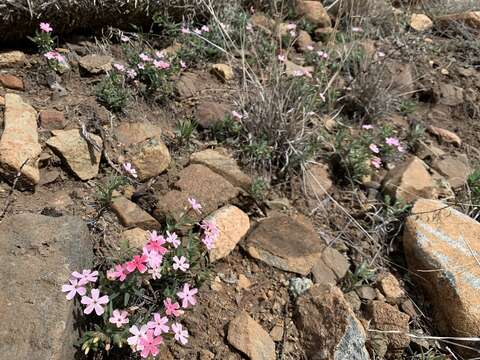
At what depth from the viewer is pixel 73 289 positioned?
2062 mm

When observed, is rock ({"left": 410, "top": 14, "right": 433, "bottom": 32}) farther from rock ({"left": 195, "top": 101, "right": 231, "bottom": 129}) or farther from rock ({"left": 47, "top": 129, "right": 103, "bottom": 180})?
rock ({"left": 47, "top": 129, "right": 103, "bottom": 180})

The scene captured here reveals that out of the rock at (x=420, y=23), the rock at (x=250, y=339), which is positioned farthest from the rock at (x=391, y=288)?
the rock at (x=420, y=23)

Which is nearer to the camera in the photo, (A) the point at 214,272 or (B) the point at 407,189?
Answer: (A) the point at 214,272

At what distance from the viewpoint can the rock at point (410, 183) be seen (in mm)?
3545

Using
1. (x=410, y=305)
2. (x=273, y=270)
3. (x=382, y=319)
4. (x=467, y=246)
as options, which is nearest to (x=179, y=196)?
(x=273, y=270)

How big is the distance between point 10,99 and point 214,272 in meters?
1.68

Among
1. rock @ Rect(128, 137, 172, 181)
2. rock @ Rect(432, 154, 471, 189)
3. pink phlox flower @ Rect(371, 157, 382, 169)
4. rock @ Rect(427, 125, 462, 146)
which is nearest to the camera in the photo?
rock @ Rect(128, 137, 172, 181)

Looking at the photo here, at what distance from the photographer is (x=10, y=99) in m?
2.99

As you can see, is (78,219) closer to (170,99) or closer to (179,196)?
(179,196)

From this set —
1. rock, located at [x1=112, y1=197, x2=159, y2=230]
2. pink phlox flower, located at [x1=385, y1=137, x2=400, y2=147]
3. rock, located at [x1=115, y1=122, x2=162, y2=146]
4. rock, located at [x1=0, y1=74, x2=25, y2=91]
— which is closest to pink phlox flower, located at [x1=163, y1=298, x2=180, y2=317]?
rock, located at [x1=112, y1=197, x2=159, y2=230]

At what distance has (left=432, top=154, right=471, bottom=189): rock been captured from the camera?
3.95 meters

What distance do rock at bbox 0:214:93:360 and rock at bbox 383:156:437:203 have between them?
90.2 inches

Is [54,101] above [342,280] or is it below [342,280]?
above

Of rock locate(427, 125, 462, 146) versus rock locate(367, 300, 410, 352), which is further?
rock locate(427, 125, 462, 146)
